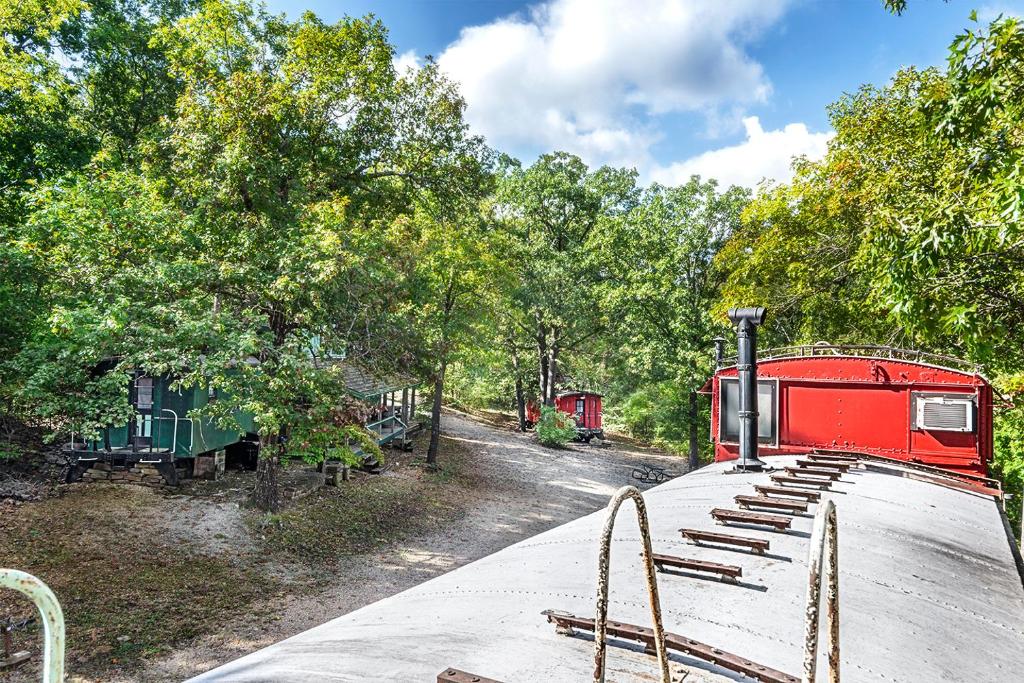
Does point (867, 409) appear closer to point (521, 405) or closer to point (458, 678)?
point (458, 678)

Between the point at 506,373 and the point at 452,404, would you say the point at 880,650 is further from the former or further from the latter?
the point at 452,404

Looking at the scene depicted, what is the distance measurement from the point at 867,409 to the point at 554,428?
20501 millimetres

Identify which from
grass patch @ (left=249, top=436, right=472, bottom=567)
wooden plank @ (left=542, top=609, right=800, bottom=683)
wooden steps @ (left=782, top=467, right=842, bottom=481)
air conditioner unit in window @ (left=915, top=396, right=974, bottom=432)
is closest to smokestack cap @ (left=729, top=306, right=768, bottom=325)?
wooden steps @ (left=782, top=467, right=842, bottom=481)

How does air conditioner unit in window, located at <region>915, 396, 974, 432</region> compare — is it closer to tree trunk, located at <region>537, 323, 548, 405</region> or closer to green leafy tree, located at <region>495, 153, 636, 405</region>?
green leafy tree, located at <region>495, 153, 636, 405</region>

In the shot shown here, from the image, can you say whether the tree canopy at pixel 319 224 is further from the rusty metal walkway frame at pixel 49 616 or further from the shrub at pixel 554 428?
the rusty metal walkway frame at pixel 49 616

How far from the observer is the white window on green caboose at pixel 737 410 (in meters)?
12.1

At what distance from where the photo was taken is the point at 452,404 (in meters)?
41.4

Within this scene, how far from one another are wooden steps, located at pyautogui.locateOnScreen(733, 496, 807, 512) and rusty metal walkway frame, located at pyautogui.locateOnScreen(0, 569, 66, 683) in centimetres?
578

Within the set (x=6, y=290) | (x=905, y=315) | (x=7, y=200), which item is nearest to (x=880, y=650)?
(x=905, y=315)

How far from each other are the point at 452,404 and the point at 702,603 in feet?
125

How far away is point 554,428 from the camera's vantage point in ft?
103

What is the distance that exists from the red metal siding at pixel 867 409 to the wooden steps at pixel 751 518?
6870 mm

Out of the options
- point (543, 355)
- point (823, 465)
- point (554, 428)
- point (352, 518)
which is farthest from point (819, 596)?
point (543, 355)

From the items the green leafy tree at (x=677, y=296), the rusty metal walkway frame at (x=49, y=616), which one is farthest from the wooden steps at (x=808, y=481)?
the green leafy tree at (x=677, y=296)
